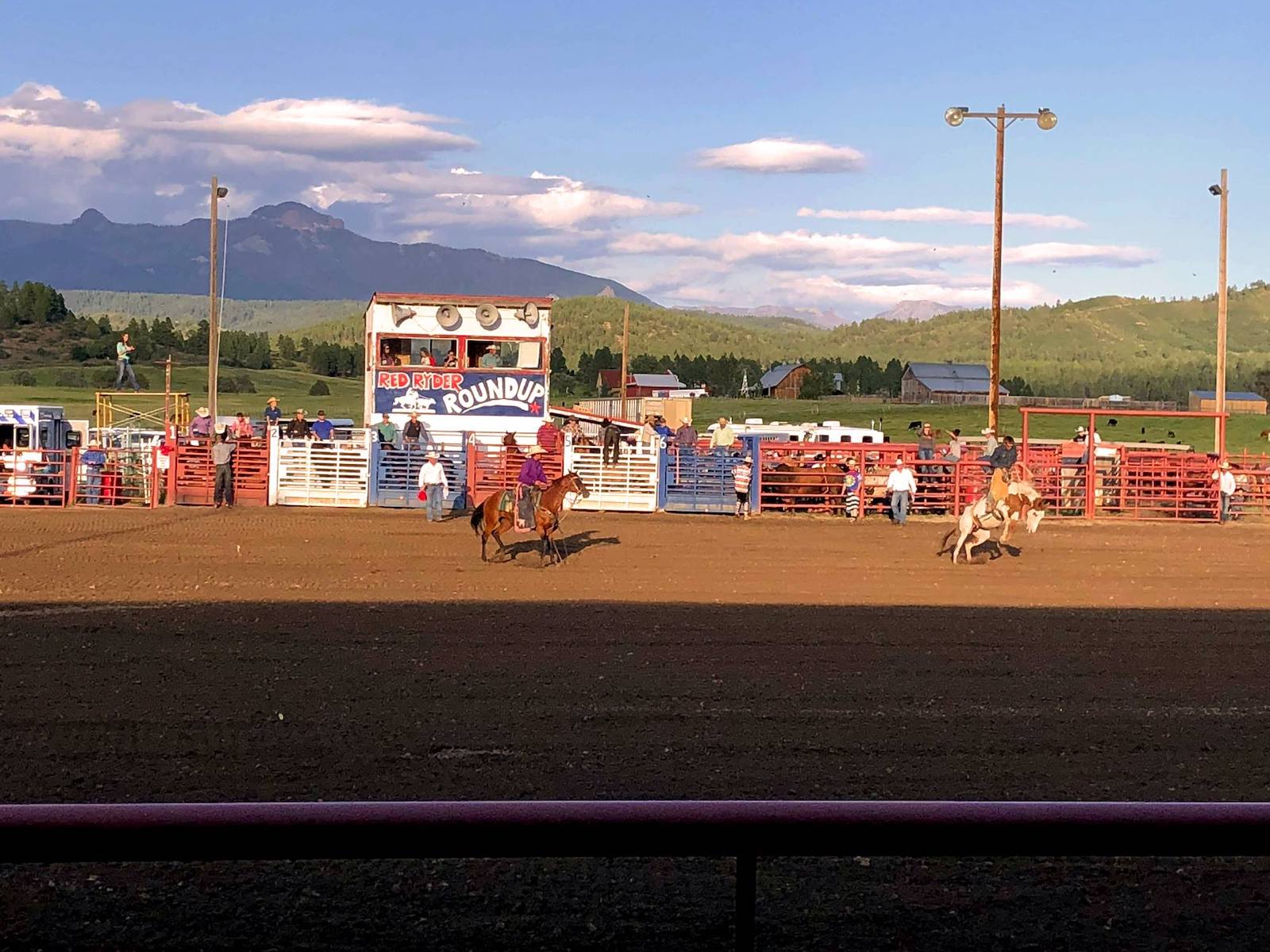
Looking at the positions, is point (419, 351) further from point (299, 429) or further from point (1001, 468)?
point (1001, 468)

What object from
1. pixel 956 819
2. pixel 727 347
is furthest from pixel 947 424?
pixel 727 347

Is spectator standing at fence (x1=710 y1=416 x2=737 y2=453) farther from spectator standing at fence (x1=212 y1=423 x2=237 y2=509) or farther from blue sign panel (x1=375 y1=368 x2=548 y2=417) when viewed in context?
spectator standing at fence (x1=212 y1=423 x2=237 y2=509)

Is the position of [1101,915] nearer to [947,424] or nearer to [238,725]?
[238,725]

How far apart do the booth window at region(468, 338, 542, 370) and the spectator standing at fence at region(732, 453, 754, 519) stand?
18.7ft

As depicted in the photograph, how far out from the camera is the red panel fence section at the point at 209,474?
2891 centimetres

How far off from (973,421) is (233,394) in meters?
45.2

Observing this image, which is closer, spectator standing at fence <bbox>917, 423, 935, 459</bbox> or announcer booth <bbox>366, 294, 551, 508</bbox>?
spectator standing at fence <bbox>917, 423, 935, 459</bbox>

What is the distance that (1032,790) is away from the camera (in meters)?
7.45

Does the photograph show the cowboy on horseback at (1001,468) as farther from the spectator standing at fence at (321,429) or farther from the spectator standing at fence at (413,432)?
the spectator standing at fence at (321,429)

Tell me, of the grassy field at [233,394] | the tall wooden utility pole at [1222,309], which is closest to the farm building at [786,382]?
the grassy field at [233,394]

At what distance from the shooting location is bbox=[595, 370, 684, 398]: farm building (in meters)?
98.8

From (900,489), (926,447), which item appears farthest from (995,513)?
(926,447)

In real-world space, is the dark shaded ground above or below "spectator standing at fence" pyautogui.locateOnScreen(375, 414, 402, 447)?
below

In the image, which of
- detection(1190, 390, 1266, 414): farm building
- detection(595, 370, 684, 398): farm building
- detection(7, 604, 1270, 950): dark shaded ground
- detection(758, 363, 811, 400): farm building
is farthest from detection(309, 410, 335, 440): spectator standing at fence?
detection(758, 363, 811, 400): farm building
